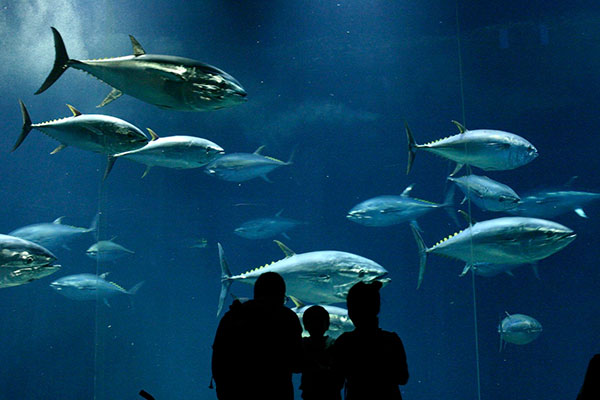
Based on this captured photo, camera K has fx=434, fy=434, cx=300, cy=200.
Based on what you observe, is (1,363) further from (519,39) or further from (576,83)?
(576,83)

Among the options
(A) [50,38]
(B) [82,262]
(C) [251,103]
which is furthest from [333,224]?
(A) [50,38]

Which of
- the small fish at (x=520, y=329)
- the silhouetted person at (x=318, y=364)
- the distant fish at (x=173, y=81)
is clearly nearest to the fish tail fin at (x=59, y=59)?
the distant fish at (x=173, y=81)

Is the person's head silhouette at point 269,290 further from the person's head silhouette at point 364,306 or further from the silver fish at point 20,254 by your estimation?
the silver fish at point 20,254

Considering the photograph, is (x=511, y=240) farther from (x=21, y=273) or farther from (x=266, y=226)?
(x=21, y=273)

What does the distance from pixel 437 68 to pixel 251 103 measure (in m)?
2.64

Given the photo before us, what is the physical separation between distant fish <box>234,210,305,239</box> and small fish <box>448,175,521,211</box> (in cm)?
205

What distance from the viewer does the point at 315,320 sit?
159 cm

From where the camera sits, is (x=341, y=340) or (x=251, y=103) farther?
(x=251, y=103)

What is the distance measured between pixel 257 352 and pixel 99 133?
2.06 m

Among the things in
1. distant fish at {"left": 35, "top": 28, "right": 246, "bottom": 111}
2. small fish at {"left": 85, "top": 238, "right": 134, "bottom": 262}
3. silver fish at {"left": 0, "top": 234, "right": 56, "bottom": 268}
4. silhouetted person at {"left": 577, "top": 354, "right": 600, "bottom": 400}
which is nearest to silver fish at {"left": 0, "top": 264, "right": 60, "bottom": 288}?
silver fish at {"left": 0, "top": 234, "right": 56, "bottom": 268}

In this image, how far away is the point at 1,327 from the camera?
624 cm

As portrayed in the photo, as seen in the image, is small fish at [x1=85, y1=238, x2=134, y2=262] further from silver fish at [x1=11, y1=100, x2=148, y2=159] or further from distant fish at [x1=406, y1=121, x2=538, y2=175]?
distant fish at [x1=406, y1=121, x2=538, y2=175]

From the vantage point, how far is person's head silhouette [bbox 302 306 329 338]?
5.22 feet

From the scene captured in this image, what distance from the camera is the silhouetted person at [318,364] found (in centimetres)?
152
